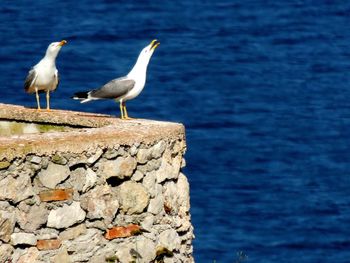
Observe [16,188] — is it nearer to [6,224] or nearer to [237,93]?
[6,224]

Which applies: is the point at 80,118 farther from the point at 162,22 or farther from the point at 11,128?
the point at 162,22

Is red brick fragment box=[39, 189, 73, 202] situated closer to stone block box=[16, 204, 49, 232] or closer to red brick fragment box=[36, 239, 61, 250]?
stone block box=[16, 204, 49, 232]

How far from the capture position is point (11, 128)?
54.5 feet

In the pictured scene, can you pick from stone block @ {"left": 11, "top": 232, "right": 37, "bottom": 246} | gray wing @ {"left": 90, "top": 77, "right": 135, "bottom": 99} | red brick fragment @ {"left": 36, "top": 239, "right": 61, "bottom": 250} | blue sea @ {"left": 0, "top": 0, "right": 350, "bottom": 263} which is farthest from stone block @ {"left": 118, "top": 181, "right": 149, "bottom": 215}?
blue sea @ {"left": 0, "top": 0, "right": 350, "bottom": 263}

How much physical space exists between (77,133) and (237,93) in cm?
3799

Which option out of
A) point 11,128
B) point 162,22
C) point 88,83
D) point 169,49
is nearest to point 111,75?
point 88,83

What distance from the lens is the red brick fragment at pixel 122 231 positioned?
14.5 metres

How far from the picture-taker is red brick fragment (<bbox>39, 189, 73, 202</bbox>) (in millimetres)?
13992

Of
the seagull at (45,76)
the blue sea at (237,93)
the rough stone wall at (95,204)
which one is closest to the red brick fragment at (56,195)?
the rough stone wall at (95,204)

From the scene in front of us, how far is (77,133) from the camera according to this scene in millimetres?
14625

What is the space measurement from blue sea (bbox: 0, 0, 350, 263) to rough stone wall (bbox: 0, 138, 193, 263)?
16.3 m

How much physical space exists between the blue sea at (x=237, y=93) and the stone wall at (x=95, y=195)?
16.3 m

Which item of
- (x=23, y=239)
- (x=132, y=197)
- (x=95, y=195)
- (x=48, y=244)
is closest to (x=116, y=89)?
(x=132, y=197)

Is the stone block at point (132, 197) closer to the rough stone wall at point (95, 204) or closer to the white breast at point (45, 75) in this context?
the rough stone wall at point (95, 204)
